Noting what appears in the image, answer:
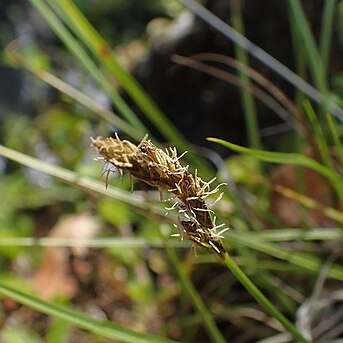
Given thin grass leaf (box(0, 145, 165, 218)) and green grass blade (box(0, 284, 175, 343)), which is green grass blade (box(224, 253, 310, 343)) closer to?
green grass blade (box(0, 284, 175, 343))

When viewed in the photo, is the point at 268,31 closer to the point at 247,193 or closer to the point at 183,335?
the point at 247,193

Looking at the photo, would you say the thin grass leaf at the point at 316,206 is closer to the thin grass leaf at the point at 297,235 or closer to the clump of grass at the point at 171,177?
the thin grass leaf at the point at 297,235

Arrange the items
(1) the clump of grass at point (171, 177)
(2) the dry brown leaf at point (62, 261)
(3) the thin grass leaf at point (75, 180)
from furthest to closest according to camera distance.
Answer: (2) the dry brown leaf at point (62, 261) < (3) the thin grass leaf at point (75, 180) < (1) the clump of grass at point (171, 177)

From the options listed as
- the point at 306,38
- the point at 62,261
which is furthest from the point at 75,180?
the point at 62,261

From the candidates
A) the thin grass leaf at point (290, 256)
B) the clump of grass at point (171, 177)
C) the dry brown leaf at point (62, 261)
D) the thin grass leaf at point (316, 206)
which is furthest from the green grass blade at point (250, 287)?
the dry brown leaf at point (62, 261)

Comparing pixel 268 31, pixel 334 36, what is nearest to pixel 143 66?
pixel 268 31

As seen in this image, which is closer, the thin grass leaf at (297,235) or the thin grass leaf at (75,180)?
the thin grass leaf at (75,180)

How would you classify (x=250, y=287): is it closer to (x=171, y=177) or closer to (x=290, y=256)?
(x=171, y=177)

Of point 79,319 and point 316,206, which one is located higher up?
point 316,206
